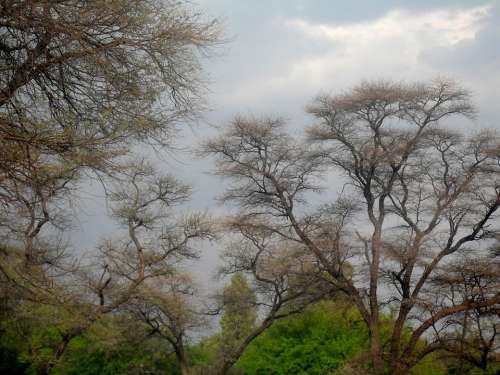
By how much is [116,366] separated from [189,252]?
8.80 m

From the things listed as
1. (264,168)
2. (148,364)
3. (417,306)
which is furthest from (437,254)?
(148,364)

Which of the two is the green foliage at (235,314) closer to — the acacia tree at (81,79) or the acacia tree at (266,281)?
the acacia tree at (266,281)

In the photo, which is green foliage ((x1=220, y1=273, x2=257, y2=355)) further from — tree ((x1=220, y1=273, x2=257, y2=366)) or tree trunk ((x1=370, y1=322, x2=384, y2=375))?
tree trunk ((x1=370, y1=322, x2=384, y2=375))

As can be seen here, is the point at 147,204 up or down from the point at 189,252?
up

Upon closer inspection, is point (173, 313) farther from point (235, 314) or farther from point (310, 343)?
point (310, 343)

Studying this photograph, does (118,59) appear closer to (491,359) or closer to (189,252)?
(491,359)

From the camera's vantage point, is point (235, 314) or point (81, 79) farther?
point (235, 314)

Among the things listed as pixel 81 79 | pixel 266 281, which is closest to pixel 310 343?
pixel 266 281

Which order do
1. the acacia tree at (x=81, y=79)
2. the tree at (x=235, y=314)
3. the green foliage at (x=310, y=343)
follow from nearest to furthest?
the acacia tree at (x=81, y=79), the green foliage at (x=310, y=343), the tree at (x=235, y=314)

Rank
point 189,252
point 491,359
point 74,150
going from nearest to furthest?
point 74,150 < point 491,359 < point 189,252

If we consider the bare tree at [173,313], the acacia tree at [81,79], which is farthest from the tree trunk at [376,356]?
the acacia tree at [81,79]

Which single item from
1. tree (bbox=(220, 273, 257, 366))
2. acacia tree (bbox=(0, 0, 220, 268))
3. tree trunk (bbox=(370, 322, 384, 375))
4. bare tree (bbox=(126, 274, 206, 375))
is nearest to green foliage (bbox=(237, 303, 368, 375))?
tree (bbox=(220, 273, 257, 366))

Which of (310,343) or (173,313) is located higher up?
(173,313)

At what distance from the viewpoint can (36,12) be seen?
18.6ft
